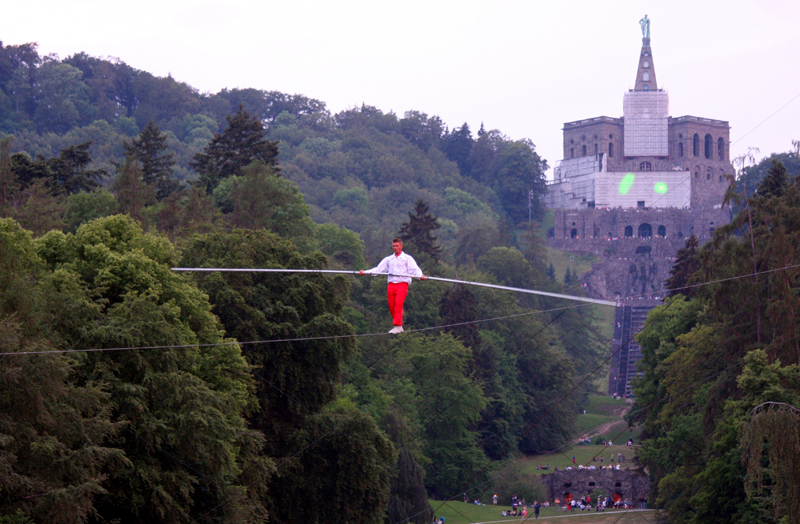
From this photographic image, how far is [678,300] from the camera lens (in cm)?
5038

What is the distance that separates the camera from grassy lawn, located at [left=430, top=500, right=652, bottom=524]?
145 ft

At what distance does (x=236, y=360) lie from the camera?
27656 millimetres

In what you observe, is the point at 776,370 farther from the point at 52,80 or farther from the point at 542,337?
the point at 52,80

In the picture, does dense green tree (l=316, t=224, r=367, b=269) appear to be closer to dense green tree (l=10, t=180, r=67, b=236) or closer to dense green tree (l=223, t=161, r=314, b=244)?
dense green tree (l=223, t=161, r=314, b=244)

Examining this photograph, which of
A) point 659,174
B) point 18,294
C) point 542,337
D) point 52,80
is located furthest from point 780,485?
point 52,80

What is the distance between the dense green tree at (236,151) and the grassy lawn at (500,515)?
64.7 feet

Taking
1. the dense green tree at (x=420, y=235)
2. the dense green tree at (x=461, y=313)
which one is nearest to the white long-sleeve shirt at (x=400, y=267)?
the dense green tree at (x=461, y=313)

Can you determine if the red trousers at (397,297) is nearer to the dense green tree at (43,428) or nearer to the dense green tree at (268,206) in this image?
the dense green tree at (43,428)

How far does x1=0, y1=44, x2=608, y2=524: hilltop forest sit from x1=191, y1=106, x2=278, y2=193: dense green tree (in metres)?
0.12

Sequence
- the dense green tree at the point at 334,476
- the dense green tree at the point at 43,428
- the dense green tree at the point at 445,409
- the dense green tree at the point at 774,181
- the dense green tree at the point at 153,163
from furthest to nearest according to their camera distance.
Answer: the dense green tree at the point at 153,163 → the dense green tree at the point at 445,409 → the dense green tree at the point at 774,181 → the dense green tree at the point at 334,476 → the dense green tree at the point at 43,428

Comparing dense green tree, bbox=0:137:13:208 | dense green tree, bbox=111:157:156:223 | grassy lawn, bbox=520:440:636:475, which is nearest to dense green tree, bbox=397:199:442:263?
grassy lawn, bbox=520:440:636:475

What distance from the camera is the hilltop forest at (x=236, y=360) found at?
861 inches

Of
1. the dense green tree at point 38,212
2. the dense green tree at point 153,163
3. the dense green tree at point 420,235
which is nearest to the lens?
the dense green tree at point 38,212

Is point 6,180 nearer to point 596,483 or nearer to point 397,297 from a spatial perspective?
point 397,297
